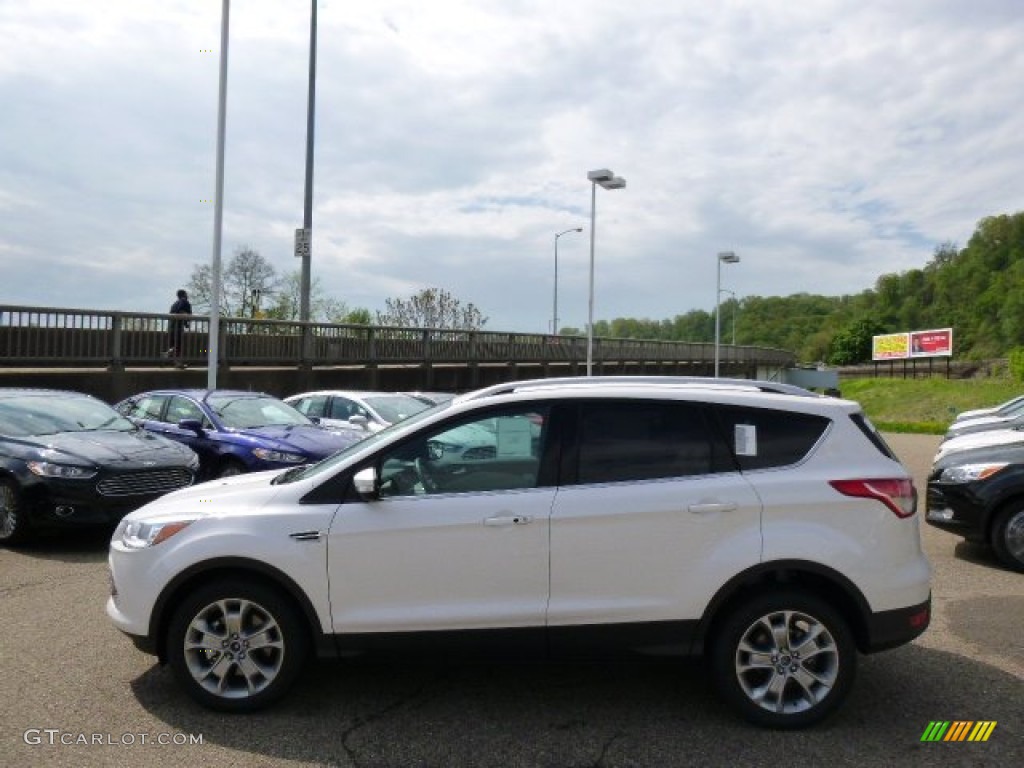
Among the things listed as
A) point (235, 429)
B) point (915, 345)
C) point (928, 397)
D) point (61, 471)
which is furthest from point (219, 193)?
point (915, 345)

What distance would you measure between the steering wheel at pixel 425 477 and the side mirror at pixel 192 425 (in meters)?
7.22

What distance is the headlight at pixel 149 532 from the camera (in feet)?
13.8

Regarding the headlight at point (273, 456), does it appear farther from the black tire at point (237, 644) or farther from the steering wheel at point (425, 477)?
the steering wheel at point (425, 477)

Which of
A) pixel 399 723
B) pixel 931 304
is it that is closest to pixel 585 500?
pixel 399 723

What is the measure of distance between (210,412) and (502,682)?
25.5 ft

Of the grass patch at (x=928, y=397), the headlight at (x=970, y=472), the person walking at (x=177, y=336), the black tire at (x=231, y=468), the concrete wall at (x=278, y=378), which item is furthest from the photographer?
the grass patch at (x=928, y=397)

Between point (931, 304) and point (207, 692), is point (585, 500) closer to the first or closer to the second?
point (207, 692)

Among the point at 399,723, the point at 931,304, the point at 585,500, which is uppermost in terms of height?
the point at 931,304

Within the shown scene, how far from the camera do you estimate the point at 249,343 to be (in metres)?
19.2

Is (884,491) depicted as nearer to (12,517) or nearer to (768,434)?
(768,434)

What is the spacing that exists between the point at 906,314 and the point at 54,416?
156996mm

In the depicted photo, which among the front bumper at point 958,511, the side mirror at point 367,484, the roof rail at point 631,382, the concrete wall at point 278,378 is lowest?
the front bumper at point 958,511

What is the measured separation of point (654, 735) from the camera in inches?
155

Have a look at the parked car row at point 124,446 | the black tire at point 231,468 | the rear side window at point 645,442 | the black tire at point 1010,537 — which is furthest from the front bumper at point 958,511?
the black tire at point 231,468
